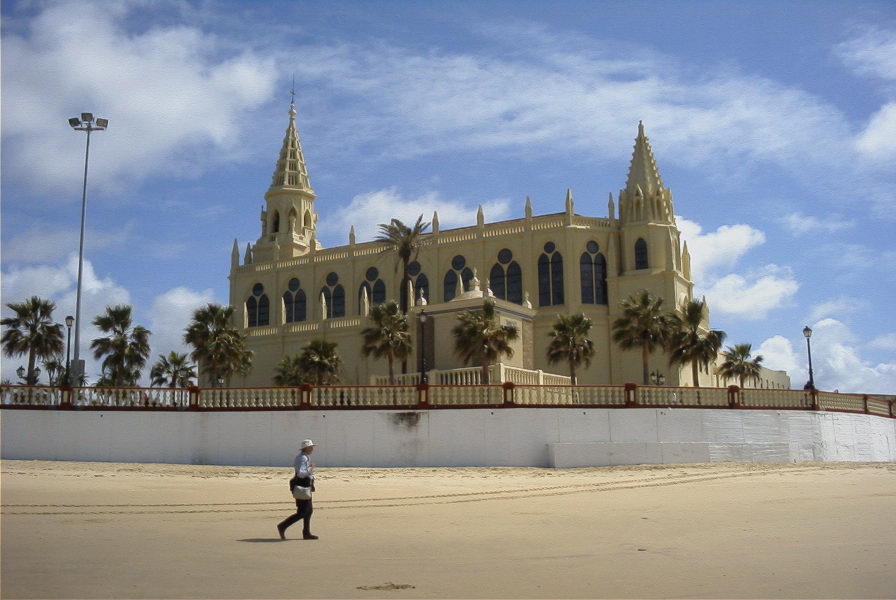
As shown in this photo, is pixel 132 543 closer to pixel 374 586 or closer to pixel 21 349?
pixel 374 586

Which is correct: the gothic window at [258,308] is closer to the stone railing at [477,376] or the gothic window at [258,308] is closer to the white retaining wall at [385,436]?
the stone railing at [477,376]

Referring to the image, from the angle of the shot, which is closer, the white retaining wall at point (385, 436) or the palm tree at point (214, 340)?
the white retaining wall at point (385, 436)

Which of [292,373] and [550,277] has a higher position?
[550,277]

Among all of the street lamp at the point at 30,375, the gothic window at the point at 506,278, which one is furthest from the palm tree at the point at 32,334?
the gothic window at the point at 506,278

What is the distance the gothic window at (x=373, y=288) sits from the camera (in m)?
66.6

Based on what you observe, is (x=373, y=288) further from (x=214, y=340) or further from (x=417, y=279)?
(x=214, y=340)

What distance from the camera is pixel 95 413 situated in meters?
26.2

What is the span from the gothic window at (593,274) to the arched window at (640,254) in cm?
203

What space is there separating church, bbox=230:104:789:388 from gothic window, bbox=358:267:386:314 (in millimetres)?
95

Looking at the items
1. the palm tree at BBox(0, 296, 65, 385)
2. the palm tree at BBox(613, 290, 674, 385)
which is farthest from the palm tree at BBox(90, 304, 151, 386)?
the palm tree at BBox(613, 290, 674, 385)

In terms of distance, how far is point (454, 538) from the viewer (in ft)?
42.3

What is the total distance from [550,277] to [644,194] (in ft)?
25.9

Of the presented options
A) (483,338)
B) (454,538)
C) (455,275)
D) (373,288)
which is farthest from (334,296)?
(454,538)

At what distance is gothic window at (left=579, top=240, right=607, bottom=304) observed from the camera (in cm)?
5894
